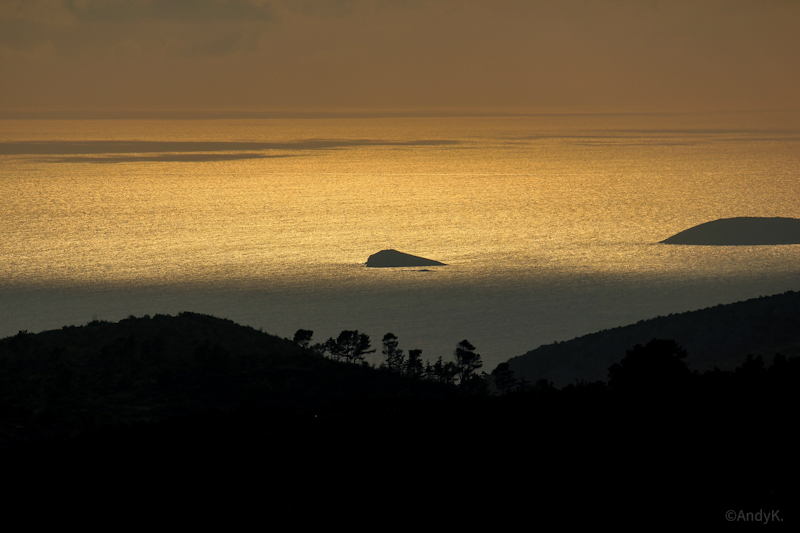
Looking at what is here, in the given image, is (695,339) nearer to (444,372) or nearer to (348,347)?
(444,372)

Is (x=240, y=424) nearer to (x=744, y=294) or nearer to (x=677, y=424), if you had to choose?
(x=677, y=424)

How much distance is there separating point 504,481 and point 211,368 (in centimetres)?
4488

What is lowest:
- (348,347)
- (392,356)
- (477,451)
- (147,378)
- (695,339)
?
(477,451)

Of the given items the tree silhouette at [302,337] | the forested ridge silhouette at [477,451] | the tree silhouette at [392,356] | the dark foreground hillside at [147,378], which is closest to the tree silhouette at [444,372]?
the tree silhouette at [392,356]

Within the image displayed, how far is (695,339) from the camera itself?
97438mm

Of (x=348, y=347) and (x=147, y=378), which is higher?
(x=348, y=347)

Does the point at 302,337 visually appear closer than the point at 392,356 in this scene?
No

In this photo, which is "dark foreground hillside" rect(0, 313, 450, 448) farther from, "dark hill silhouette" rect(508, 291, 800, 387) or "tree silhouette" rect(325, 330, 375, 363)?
"dark hill silhouette" rect(508, 291, 800, 387)

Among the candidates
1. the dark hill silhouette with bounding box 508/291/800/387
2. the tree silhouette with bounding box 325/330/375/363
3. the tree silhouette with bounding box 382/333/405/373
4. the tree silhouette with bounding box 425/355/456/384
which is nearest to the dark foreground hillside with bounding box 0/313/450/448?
the tree silhouette with bounding box 325/330/375/363

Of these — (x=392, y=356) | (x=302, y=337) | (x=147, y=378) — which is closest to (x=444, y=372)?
(x=392, y=356)

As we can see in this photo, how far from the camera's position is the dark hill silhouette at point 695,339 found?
9275 cm

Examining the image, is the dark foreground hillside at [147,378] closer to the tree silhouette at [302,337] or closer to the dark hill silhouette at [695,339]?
the tree silhouette at [302,337]

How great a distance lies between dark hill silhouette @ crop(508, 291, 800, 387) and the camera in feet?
304

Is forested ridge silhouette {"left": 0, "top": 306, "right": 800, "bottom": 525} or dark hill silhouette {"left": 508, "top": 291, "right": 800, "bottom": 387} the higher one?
dark hill silhouette {"left": 508, "top": 291, "right": 800, "bottom": 387}
